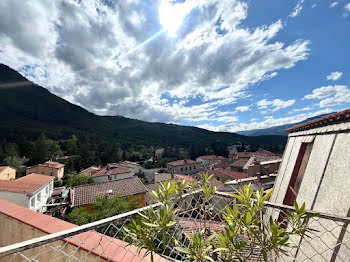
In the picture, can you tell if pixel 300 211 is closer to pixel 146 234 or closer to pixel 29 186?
pixel 146 234

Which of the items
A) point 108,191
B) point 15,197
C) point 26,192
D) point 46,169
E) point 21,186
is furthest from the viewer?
point 46,169

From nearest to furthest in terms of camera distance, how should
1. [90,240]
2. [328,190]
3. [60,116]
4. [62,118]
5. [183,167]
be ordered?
1. [90,240]
2. [328,190]
3. [183,167]
4. [62,118]
5. [60,116]

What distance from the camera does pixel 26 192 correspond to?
A: 16.5m

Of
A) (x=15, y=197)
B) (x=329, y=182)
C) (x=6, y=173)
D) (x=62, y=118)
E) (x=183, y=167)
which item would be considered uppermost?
(x=329, y=182)

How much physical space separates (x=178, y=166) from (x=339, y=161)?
51.9m

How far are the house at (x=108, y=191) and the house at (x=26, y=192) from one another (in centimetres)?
378

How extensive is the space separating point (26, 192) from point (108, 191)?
7.53 meters

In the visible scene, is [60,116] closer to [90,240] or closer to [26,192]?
[26,192]

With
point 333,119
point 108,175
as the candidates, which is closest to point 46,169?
point 108,175

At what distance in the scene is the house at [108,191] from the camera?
17062 mm

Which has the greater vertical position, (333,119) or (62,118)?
(333,119)

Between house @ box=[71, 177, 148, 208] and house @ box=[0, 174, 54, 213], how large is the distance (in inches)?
149


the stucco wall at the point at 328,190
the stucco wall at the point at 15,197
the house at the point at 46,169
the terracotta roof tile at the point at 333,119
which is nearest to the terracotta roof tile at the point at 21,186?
the stucco wall at the point at 15,197

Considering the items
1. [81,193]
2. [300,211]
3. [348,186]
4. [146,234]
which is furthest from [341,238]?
[81,193]
